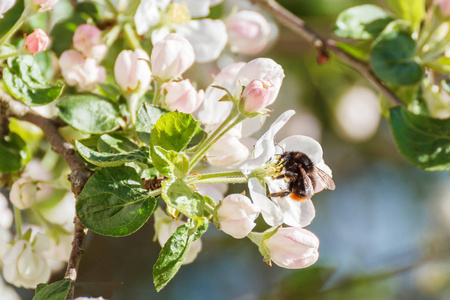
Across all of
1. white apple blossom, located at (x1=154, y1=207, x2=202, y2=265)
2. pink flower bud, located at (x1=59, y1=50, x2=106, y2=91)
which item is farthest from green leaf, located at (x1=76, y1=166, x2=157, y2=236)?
pink flower bud, located at (x1=59, y1=50, x2=106, y2=91)

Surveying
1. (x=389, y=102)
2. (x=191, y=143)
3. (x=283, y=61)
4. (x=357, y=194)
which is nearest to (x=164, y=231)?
(x=191, y=143)

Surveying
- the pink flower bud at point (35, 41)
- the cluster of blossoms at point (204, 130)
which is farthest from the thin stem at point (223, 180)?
the pink flower bud at point (35, 41)

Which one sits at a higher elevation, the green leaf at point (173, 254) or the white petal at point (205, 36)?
the green leaf at point (173, 254)

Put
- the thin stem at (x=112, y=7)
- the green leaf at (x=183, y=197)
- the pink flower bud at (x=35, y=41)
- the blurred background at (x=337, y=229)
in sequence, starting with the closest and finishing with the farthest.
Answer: the green leaf at (x=183, y=197) → the pink flower bud at (x=35, y=41) → the thin stem at (x=112, y=7) → the blurred background at (x=337, y=229)

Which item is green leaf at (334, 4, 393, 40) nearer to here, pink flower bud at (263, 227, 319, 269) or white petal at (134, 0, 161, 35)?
white petal at (134, 0, 161, 35)

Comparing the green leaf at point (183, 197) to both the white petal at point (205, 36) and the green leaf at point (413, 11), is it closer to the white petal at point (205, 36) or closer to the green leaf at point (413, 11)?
the white petal at point (205, 36)

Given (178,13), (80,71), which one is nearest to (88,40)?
(80,71)

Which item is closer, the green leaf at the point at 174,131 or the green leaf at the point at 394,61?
the green leaf at the point at 174,131

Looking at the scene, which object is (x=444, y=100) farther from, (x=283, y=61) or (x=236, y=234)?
(x=283, y=61)
